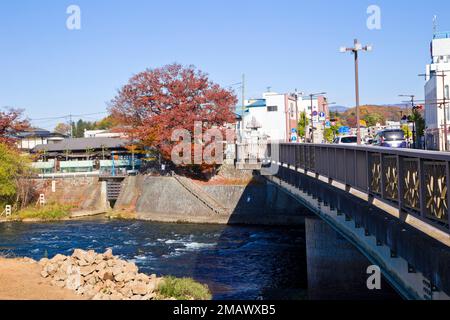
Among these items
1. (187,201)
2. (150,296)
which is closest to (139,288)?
(150,296)

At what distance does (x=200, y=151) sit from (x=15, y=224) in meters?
19.8

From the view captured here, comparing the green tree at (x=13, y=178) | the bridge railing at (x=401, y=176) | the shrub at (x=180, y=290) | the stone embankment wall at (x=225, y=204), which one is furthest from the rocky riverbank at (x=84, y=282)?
the green tree at (x=13, y=178)

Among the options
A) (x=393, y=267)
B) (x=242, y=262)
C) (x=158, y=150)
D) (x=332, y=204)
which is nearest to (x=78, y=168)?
(x=158, y=150)

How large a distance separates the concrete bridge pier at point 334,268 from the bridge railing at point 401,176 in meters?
7.05

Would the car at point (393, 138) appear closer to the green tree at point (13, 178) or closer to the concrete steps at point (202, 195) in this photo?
the concrete steps at point (202, 195)

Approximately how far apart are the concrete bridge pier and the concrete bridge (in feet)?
15.1

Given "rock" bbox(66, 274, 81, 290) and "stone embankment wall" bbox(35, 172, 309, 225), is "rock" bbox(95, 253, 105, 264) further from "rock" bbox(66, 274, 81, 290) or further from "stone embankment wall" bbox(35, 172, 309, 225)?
"stone embankment wall" bbox(35, 172, 309, 225)

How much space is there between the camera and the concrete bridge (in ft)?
29.8

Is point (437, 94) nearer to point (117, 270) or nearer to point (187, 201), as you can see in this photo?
point (187, 201)

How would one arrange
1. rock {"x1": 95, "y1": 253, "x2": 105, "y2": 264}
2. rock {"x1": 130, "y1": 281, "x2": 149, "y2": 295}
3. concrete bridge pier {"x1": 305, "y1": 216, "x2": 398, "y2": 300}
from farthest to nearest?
concrete bridge pier {"x1": 305, "y1": 216, "x2": 398, "y2": 300} → rock {"x1": 95, "y1": 253, "x2": 105, "y2": 264} → rock {"x1": 130, "y1": 281, "x2": 149, "y2": 295}

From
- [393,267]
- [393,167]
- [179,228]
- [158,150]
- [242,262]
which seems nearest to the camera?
[393,167]

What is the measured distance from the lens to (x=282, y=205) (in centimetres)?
4888

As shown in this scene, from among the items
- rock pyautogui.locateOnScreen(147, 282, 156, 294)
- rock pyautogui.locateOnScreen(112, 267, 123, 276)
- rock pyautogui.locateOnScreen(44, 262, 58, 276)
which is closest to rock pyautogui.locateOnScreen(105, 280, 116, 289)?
rock pyautogui.locateOnScreen(112, 267, 123, 276)
